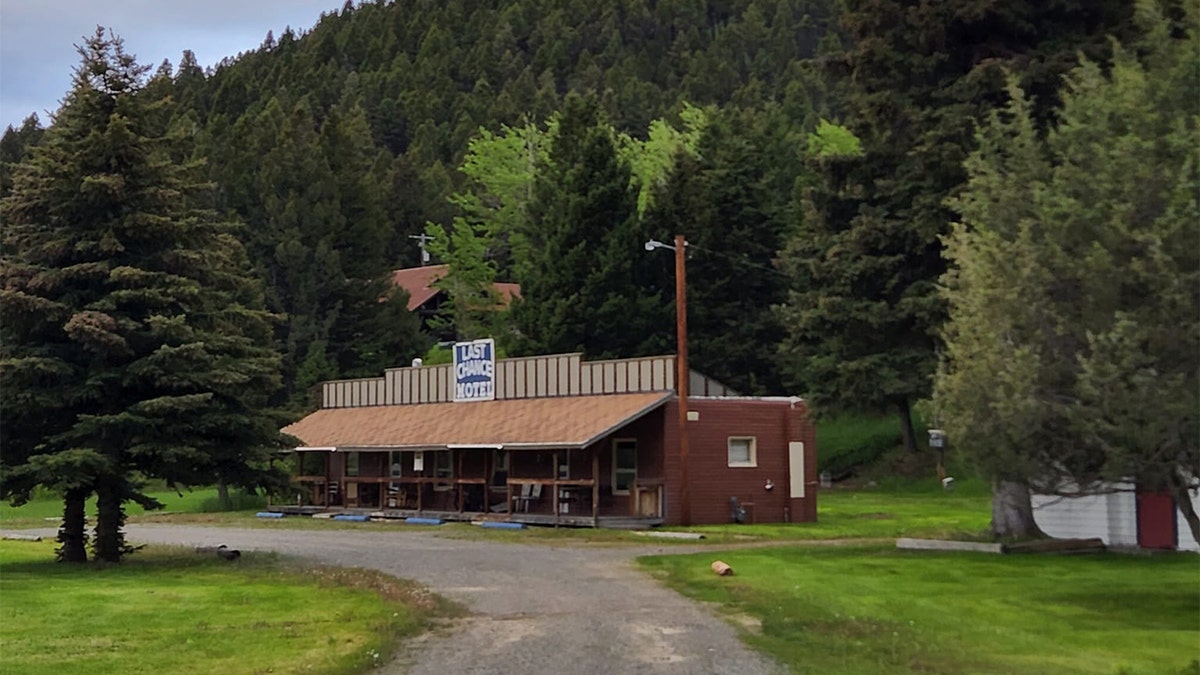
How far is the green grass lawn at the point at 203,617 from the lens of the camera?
1190 centimetres

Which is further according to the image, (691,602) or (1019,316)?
(691,602)

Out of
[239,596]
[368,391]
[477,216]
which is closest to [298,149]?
[477,216]

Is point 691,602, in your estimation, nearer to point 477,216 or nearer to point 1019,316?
point 1019,316

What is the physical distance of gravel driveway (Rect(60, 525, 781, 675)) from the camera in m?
11.6

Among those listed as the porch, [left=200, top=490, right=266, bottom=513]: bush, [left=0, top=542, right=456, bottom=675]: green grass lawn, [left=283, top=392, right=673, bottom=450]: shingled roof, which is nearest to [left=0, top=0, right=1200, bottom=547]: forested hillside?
[left=0, top=542, right=456, bottom=675]: green grass lawn

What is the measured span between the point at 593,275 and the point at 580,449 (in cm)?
1760

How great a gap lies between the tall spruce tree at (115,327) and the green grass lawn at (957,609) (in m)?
7.61

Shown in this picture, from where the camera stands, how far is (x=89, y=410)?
73.0ft

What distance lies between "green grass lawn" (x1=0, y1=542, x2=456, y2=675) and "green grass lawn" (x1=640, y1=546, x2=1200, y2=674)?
12.7 feet

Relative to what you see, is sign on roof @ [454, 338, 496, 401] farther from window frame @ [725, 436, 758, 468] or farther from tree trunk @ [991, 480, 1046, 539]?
tree trunk @ [991, 480, 1046, 539]

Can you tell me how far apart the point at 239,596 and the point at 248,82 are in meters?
110

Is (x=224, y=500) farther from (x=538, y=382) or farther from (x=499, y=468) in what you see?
(x=538, y=382)

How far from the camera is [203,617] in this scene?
15.0 m

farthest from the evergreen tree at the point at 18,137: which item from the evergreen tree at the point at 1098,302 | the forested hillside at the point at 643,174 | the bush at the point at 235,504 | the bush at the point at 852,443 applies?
the evergreen tree at the point at 1098,302
